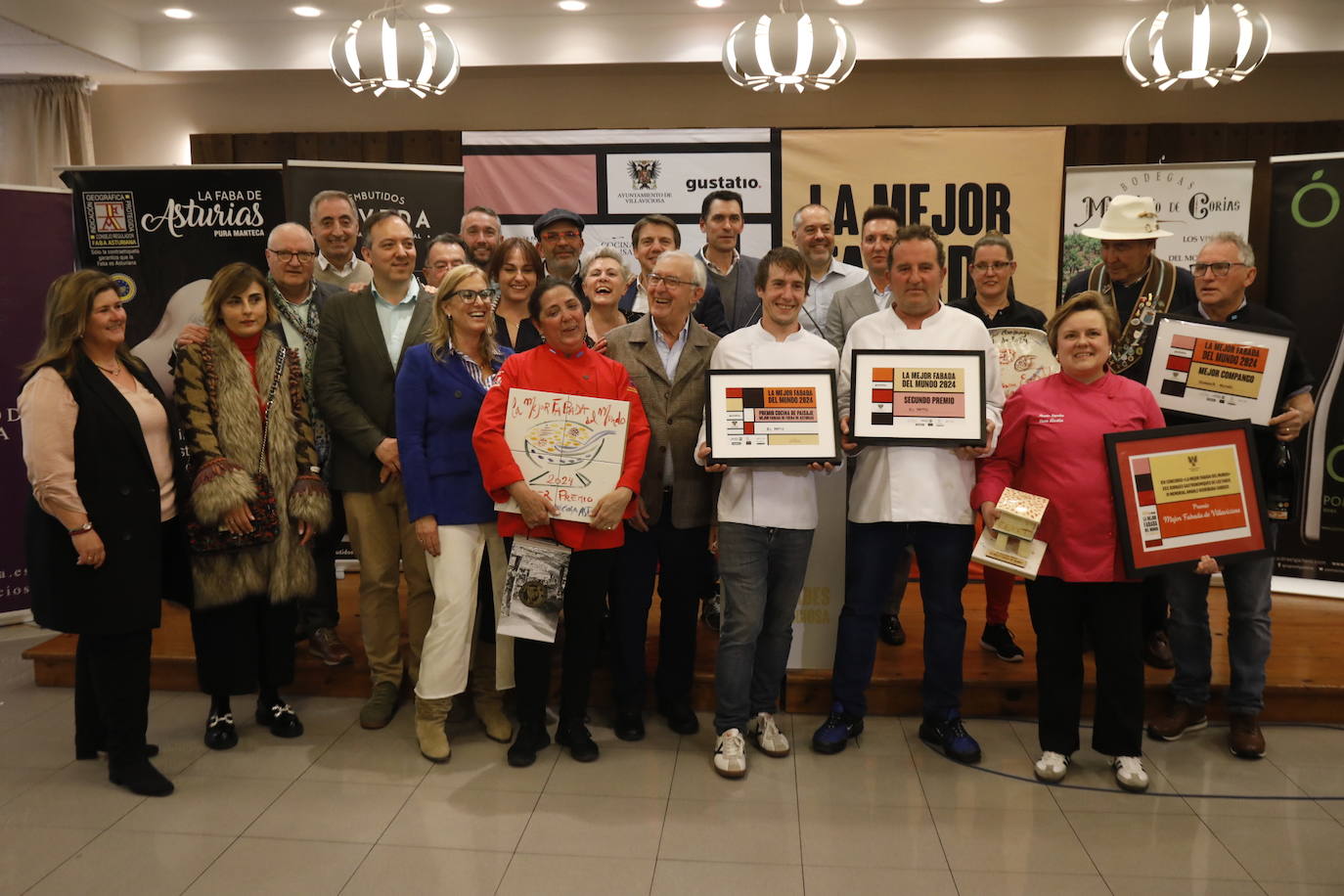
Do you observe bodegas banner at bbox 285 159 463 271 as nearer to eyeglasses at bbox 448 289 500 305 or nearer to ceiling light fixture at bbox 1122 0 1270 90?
eyeglasses at bbox 448 289 500 305

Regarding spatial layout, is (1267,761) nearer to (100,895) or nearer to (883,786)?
(883,786)

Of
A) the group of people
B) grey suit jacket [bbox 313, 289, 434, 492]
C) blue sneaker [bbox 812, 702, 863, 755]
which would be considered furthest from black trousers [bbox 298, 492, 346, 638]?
blue sneaker [bbox 812, 702, 863, 755]

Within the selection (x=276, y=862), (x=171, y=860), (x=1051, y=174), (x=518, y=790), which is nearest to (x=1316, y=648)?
(x=1051, y=174)

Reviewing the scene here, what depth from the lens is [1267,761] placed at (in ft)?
10.7

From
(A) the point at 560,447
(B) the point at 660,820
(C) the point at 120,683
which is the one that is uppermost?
(A) the point at 560,447

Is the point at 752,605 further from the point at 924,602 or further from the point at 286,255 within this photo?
the point at 286,255

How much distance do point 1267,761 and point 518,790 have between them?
261 cm

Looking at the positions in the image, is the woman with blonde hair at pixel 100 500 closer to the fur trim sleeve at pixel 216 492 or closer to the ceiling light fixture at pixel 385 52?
the fur trim sleeve at pixel 216 492

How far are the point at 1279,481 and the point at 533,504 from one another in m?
2.63

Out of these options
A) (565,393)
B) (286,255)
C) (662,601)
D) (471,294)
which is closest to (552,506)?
(565,393)

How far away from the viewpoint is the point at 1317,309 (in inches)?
189

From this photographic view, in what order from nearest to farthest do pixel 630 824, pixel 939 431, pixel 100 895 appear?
pixel 100 895, pixel 630 824, pixel 939 431

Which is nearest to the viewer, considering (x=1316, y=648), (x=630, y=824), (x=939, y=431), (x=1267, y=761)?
(x=630, y=824)

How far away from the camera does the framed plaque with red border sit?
113 inches
